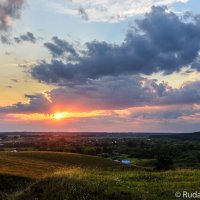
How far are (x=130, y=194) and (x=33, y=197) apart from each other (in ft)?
27.3

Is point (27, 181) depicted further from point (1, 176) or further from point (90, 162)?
point (90, 162)

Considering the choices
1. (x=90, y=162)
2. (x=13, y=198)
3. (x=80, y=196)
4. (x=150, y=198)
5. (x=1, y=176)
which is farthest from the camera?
(x=90, y=162)

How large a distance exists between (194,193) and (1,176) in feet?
83.1

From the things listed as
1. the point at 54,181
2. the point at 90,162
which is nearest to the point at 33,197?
the point at 54,181

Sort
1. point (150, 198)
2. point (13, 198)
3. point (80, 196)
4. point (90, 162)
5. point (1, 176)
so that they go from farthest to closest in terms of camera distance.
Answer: point (90, 162) < point (1, 176) < point (13, 198) < point (80, 196) < point (150, 198)

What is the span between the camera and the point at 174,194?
2198 centimetres

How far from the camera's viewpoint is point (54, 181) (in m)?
28.0

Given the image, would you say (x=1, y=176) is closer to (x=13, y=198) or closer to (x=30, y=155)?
(x=13, y=198)

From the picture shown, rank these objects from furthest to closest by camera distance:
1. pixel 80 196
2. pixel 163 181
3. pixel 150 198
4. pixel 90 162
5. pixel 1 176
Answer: pixel 90 162 < pixel 1 176 < pixel 163 181 < pixel 80 196 < pixel 150 198

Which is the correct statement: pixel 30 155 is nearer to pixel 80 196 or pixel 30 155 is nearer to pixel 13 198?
pixel 13 198

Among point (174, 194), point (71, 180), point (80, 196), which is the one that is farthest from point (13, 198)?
point (174, 194)

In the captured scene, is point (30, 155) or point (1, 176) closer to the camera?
point (1, 176)

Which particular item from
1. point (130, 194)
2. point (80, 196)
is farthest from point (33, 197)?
point (130, 194)

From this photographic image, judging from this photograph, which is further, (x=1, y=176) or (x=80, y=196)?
(x=1, y=176)
